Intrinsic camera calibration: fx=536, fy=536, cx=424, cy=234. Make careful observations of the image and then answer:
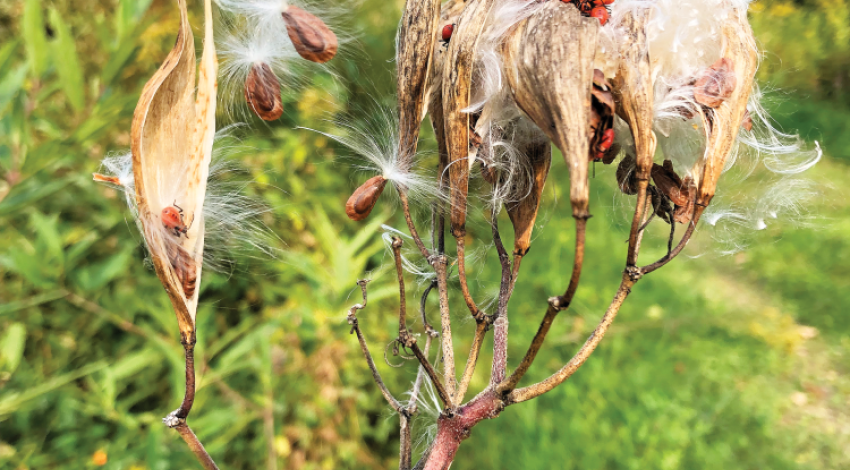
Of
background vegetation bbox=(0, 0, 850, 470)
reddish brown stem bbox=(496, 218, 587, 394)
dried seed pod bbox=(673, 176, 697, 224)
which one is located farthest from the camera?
background vegetation bbox=(0, 0, 850, 470)

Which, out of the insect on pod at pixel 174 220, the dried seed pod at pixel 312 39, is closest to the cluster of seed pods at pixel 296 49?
the dried seed pod at pixel 312 39

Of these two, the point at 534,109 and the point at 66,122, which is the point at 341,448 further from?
the point at 534,109

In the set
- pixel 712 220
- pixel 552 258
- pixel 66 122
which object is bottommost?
pixel 552 258

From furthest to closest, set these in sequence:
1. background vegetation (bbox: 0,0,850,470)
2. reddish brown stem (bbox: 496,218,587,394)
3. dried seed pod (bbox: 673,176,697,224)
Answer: background vegetation (bbox: 0,0,850,470) → dried seed pod (bbox: 673,176,697,224) → reddish brown stem (bbox: 496,218,587,394)

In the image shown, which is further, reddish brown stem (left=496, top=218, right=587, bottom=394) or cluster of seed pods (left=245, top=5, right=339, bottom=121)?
cluster of seed pods (left=245, top=5, right=339, bottom=121)

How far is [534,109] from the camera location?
29 cm

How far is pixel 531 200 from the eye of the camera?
0.35 metres

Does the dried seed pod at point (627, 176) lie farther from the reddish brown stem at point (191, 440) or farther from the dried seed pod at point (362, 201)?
the reddish brown stem at point (191, 440)

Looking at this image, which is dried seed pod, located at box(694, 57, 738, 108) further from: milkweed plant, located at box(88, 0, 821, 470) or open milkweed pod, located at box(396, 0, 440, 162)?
open milkweed pod, located at box(396, 0, 440, 162)

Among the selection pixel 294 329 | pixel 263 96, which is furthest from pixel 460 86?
pixel 294 329

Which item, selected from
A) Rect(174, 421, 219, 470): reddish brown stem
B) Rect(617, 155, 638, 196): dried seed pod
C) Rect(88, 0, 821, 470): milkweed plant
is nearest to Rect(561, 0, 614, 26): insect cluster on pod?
Rect(88, 0, 821, 470): milkweed plant

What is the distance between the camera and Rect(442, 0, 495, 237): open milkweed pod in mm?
307

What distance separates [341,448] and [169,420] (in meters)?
0.95

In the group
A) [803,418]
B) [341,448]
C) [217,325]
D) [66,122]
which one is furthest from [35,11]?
[803,418]
